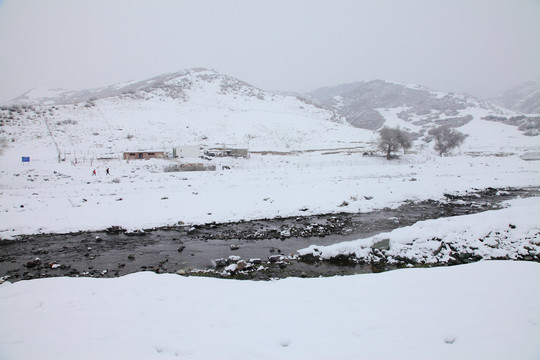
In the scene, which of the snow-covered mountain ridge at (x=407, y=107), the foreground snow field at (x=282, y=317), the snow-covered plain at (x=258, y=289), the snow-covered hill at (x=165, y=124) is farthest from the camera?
the snow-covered mountain ridge at (x=407, y=107)

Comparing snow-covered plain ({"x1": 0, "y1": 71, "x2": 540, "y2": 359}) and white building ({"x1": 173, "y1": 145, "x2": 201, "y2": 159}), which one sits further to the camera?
white building ({"x1": 173, "y1": 145, "x2": 201, "y2": 159})

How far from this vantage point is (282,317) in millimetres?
5703

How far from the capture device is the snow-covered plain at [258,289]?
4.75m

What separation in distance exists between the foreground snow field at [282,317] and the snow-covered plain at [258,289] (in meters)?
0.03

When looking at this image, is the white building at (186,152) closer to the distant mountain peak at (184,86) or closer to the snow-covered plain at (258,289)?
the snow-covered plain at (258,289)

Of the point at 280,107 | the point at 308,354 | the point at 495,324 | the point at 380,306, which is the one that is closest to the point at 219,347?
the point at 308,354

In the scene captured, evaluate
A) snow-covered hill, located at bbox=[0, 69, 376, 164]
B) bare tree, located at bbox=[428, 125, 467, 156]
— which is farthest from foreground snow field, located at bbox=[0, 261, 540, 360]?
bare tree, located at bbox=[428, 125, 467, 156]

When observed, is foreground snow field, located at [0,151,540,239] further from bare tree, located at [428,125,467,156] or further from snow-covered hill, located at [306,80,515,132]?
snow-covered hill, located at [306,80,515,132]

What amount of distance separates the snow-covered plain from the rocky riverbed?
127cm

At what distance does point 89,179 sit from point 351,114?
137 m

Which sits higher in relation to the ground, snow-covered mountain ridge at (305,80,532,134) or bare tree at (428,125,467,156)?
snow-covered mountain ridge at (305,80,532,134)

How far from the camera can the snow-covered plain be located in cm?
475

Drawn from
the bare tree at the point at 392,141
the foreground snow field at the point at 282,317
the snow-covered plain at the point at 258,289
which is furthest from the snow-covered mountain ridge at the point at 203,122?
the foreground snow field at the point at 282,317

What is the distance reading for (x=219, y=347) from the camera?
15.7 ft
